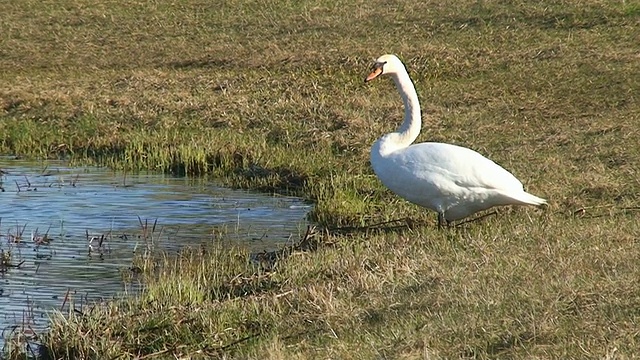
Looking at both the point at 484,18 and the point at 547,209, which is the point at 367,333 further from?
the point at 484,18

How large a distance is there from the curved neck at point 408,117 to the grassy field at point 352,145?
0.71m

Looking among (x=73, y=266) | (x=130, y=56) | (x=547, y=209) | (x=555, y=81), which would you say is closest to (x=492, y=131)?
(x=555, y=81)

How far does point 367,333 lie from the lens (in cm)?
634

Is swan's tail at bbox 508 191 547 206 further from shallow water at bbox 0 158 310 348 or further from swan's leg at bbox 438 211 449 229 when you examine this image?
shallow water at bbox 0 158 310 348

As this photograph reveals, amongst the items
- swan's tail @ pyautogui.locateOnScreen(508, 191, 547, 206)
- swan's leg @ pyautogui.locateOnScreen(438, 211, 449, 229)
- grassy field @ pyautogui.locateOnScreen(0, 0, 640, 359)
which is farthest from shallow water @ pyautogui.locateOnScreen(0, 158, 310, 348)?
swan's tail @ pyautogui.locateOnScreen(508, 191, 547, 206)

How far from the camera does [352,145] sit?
562 inches

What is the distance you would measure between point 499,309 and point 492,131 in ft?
27.9

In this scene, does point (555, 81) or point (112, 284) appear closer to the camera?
point (112, 284)

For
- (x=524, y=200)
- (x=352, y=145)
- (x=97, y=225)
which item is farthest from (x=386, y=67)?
(x=352, y=145)

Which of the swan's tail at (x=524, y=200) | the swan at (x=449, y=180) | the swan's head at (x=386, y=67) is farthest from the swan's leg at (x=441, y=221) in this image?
the swan's head at (x=386, y=67)

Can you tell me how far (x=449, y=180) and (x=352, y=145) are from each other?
193 inches

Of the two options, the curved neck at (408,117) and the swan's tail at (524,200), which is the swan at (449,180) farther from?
the curved neck at (408,117)

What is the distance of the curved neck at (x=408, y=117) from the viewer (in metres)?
10.4

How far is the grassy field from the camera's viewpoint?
21.6 feet
